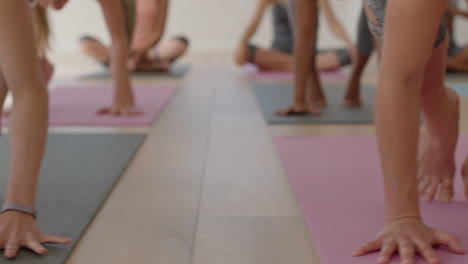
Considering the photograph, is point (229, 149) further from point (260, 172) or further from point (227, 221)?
point (227, 221)

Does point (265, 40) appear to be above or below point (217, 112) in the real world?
below

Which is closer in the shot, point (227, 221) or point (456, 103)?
point (227, 221)

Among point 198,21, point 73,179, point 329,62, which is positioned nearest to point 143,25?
point 329,62

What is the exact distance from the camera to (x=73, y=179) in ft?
5.07

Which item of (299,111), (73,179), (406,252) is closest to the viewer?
(406,252)

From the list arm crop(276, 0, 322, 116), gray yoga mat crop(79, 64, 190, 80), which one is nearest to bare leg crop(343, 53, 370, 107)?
arm crop(276, 0, 322, 116)

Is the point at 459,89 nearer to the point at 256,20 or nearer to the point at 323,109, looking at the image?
the point at 323,109

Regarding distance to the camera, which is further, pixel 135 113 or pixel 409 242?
pixel 135 113

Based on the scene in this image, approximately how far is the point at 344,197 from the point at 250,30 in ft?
7.77

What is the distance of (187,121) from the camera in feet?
7.77

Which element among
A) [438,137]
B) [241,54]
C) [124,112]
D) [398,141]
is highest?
[398,141]

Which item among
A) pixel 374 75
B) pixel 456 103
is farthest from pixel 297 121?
pixel 374 75

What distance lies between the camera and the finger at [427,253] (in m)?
0.98

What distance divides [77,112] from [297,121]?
98 cm
